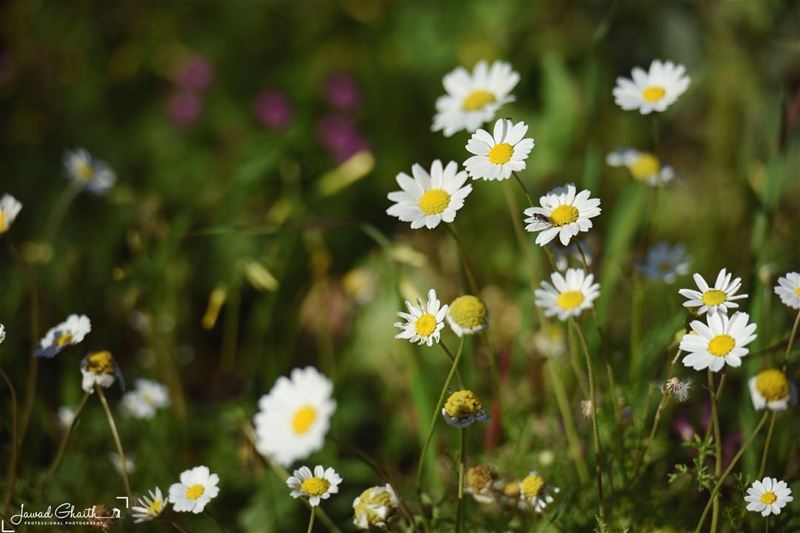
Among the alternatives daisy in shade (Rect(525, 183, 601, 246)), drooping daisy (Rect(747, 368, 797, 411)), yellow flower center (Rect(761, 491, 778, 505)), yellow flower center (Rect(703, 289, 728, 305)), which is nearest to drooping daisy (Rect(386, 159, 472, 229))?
daisy in shade (Rect(525, 183, 601, 246))

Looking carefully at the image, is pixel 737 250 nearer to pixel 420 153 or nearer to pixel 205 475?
pixel 420 153

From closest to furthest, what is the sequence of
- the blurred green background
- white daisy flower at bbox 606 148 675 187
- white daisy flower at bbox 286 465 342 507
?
white daisy flower at bbox 286 465 342 507 < white daisy flower at bbox 606 148 675 187 < the blurred green background

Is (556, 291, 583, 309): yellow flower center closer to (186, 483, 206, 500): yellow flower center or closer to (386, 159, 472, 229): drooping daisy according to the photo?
(386, 159, 472, 229): drooping daisy

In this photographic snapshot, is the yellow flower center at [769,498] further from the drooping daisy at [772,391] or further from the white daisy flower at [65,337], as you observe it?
the white daisy flower at [65,337]

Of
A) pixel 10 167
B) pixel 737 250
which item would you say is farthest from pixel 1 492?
pixel 737 250

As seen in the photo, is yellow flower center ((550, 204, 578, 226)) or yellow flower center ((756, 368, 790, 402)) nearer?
yellow flower center ((756, 368, 790, 402))

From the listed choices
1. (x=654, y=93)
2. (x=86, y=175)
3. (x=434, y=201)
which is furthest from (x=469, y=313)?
(x=86, y=175)

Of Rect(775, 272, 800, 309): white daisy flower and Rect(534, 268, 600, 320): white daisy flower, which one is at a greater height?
Rect(534, 268, 600, 320): white daisy flower

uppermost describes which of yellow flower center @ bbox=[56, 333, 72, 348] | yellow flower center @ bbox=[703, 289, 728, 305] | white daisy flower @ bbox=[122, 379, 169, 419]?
white daisy flower @ bbox=[122, 379, 169, 419]
